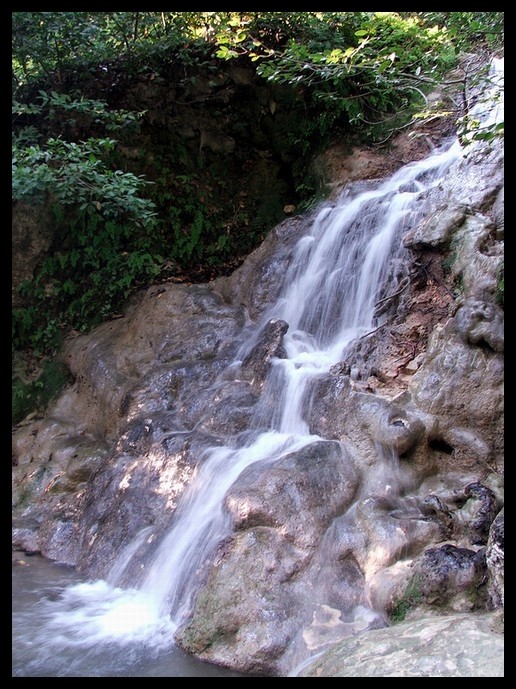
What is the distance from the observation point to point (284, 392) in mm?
6227

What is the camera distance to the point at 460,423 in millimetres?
4910

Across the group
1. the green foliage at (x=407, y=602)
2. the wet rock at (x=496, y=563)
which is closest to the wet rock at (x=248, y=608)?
the green foliage at (x=407, y=602)

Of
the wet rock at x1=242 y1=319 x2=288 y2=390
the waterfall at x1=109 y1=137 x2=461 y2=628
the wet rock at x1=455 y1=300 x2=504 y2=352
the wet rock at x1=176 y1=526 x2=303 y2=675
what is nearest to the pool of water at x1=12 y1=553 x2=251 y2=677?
the wet rock at x1=176 y1=526 x2=303 y2=675

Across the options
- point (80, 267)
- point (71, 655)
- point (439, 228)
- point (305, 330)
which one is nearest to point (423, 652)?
point (71, 655)

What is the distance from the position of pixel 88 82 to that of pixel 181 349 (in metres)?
4.88

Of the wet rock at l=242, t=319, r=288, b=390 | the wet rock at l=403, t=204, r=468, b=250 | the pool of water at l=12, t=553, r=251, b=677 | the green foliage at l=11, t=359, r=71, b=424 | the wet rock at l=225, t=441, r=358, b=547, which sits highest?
the wet rock at l=403, t=204, r=468, b=250

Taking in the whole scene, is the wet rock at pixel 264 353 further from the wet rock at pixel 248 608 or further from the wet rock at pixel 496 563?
Result: the wet rock at pixel 496 563

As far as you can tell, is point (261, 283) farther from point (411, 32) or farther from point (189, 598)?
point (189, 598)

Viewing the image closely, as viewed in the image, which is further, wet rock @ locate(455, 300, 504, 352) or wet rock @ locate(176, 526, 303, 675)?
wet rock @ locate(455, 300, 504, 352)

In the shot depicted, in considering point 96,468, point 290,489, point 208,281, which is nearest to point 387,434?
point 290,489

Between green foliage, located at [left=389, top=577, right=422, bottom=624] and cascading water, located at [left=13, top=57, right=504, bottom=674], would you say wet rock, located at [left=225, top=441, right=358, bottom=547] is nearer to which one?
cascading water, located at [left=13, top=57, right=504, bottom=674]

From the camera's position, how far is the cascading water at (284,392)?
4.59 m

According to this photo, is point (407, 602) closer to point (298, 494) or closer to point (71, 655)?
point (298, 494)

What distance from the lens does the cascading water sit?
459 cm
